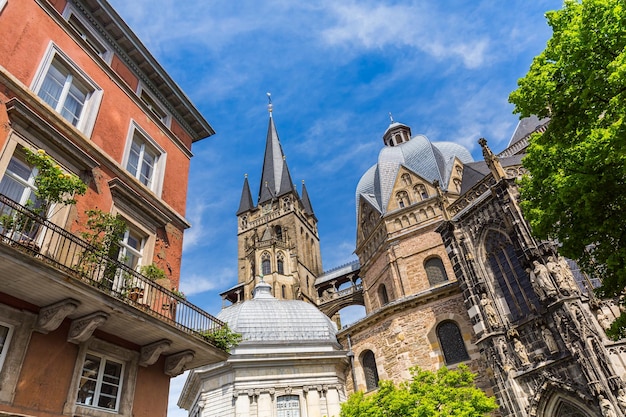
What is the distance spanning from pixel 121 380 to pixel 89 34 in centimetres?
935

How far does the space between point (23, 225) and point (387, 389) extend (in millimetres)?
12494

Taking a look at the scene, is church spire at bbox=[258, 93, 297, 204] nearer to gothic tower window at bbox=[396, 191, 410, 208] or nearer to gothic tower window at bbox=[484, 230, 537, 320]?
gothic tower window at bbox=[396, 191, 410, 208]

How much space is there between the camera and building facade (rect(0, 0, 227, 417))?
6.78 metres

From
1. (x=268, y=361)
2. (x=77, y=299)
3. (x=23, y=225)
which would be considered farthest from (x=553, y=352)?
(x=23, y=225)

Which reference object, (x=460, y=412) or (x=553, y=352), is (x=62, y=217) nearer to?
(x=460, y=412)

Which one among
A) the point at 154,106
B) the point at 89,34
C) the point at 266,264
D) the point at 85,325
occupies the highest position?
the point at 266,264

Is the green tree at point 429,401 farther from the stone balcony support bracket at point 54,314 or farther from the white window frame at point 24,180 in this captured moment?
the white window frame at point 24,180

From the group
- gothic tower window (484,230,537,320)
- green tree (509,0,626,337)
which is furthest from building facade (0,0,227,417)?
gothic tower window (484,230,537,320)

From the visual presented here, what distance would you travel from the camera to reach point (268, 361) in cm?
2097

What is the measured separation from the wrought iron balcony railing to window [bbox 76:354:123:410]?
1.36 m

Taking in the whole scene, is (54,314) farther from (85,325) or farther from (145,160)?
(145,160)

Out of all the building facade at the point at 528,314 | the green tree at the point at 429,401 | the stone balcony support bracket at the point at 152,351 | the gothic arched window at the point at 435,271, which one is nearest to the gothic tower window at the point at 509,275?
the building facade at the point at 528,314

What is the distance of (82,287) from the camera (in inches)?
265

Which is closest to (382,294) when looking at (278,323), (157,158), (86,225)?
(278,323)
